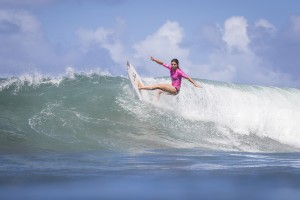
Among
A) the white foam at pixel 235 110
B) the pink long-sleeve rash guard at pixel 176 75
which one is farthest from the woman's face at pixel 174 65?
the white foam at pixel 235 110

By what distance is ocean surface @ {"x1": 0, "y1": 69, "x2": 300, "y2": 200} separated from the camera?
4434 mm

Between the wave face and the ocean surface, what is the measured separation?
32 mm

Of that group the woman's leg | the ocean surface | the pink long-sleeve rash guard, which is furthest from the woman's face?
the ocean surface

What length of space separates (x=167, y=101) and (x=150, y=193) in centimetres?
1024

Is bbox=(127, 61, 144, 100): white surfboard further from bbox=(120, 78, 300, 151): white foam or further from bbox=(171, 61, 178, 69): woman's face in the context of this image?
bbox=(171, 61, 178, 69): woman's face

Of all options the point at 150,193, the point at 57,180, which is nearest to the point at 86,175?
the point at 57,180

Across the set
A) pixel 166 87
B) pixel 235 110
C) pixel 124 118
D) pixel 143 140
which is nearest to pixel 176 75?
pixel 166 87

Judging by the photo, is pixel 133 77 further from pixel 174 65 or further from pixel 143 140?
pixel 143 140

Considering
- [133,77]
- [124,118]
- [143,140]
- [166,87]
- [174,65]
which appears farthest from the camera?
→ [133,77]

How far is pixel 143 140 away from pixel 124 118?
2.03m

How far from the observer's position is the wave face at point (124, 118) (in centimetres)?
995

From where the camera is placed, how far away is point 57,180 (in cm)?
477

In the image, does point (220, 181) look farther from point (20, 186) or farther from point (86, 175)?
point (20, 186)

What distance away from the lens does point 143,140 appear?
10.5 m
